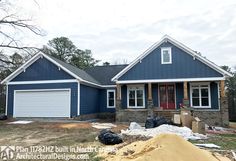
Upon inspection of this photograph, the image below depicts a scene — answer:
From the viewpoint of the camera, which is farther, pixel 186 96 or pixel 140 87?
pixel 140 87

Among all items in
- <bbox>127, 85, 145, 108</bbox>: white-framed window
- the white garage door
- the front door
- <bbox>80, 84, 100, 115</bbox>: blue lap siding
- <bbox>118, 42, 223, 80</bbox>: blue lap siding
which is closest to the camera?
<bbox>118, 42, 223, 80</bbox>: blue lap siding

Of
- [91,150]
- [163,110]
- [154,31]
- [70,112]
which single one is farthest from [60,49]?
[91,150]

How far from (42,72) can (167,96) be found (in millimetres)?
9803

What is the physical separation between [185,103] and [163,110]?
1.76m

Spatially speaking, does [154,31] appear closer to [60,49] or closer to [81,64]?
[81,64]

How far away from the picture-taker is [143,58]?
19.6 meters

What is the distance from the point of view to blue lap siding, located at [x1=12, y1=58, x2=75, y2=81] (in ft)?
65.8

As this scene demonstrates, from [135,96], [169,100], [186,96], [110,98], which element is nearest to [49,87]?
[110,98]

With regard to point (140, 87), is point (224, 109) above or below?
below

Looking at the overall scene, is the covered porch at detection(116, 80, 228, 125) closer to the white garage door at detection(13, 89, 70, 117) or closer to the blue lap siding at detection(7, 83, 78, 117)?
the blue lap siding at detection(7, 83, 78, 117)

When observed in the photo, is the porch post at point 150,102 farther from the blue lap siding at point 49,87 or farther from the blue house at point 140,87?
the blue lap siding at point 49,87

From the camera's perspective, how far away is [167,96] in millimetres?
20109

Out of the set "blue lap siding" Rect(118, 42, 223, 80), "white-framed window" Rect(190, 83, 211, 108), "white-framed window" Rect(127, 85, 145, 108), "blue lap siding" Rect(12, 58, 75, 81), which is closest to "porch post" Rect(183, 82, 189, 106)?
"blue lap siding" Rect(118, 42, 223, 80)

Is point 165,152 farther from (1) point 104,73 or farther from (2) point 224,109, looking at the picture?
(1) point 104,73
